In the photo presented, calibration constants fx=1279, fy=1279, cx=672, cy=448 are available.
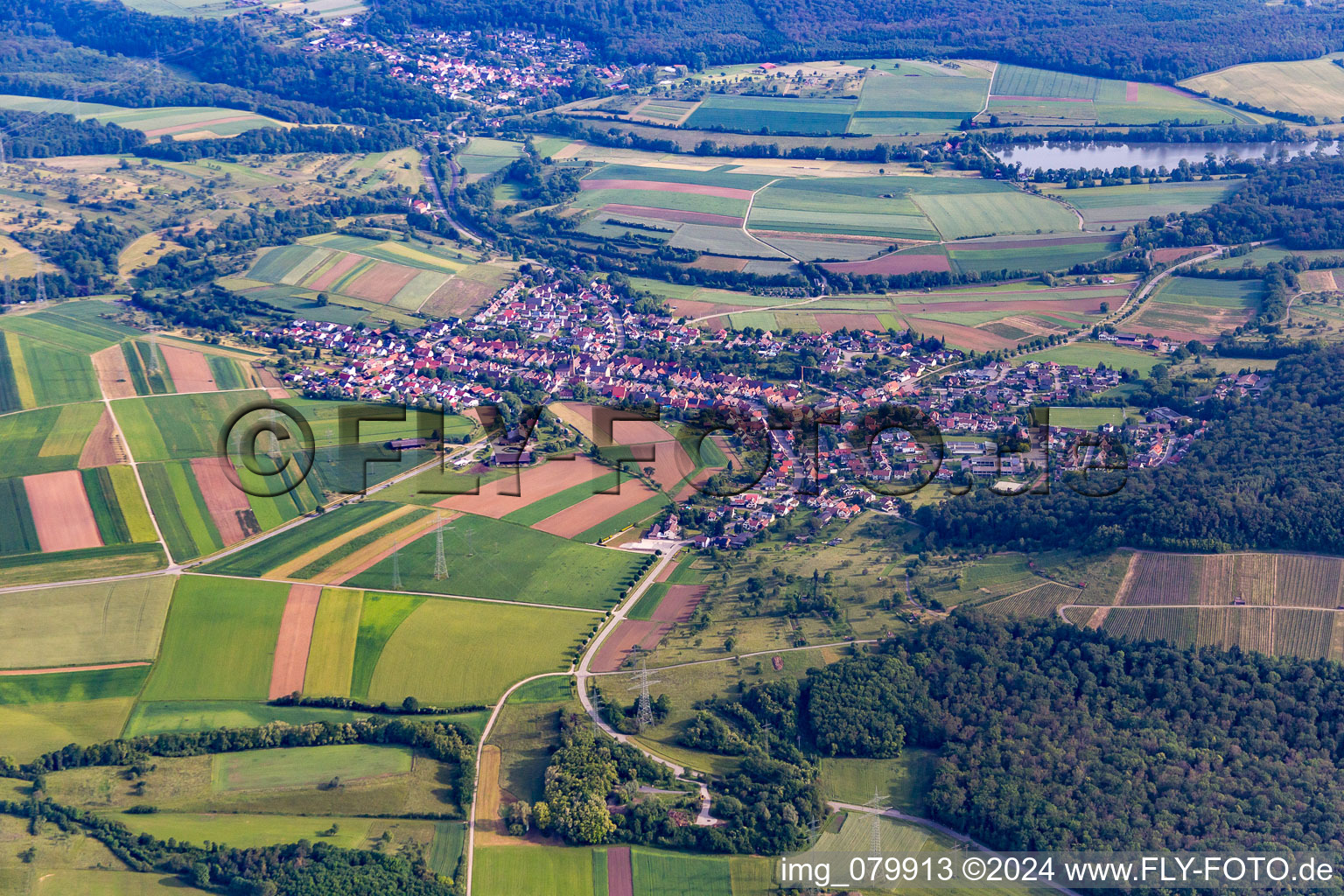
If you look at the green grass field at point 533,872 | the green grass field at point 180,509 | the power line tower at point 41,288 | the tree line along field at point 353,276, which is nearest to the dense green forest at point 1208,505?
the green grass field at point 533,872

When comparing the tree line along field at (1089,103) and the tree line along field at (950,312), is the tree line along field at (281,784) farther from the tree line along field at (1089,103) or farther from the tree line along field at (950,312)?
the tree line along field at (1089,103)

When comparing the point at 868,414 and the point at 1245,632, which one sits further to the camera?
the point at 868,414

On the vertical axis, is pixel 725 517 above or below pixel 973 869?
above

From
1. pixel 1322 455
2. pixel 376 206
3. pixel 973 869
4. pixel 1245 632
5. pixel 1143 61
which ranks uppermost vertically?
pixel 1143 61

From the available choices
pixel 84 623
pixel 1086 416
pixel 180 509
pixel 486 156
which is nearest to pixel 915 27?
pixel 486 156

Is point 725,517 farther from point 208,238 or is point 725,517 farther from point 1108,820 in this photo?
point 208,238

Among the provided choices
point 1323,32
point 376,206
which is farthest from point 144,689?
point 1323,32

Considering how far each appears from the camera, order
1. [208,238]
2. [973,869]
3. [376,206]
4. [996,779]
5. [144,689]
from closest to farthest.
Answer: [973,869]
[996,779]
[144,689]
[208,238]
[376,206]
